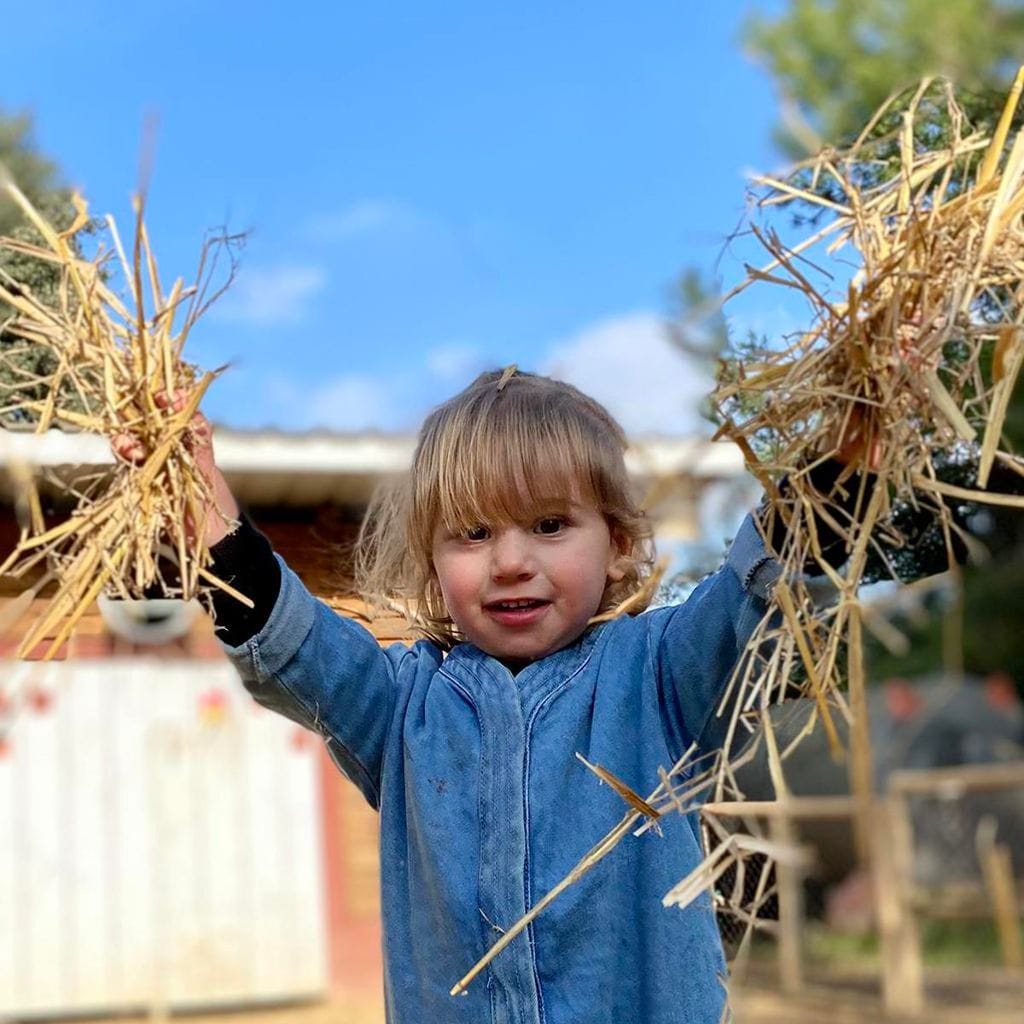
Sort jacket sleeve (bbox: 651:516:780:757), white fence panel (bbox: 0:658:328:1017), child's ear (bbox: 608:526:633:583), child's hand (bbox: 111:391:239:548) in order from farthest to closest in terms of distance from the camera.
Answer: white fence panel (bbox: 0:658:328:1017) → child's ear (bbox: 608:526:633:583) → child's hand (bbox: 111:391:239:548) → jacket sleeve (bbox: 651:516:780:757)

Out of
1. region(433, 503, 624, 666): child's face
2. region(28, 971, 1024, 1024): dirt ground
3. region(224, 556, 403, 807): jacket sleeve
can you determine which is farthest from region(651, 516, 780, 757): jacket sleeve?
region(28, 971, 1024, 1024): dirt ground

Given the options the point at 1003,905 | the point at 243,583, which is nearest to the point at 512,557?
the point at 243,583

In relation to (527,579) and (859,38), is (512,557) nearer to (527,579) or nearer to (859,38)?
(527,579)

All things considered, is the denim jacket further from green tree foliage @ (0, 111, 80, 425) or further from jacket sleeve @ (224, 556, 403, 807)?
green tree foliage @ (0, 111, 80, 425)

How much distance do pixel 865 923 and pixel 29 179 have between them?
1287 cm

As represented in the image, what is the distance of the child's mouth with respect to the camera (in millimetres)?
1983

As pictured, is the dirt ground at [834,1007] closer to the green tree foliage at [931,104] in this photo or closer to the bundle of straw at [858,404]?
the green tree foliage at [931,104]

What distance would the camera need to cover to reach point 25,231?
217cm

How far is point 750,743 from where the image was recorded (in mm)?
1744

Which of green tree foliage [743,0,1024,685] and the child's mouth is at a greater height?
green tree foliage [743,0,1024,685]

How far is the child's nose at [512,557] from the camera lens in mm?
1935

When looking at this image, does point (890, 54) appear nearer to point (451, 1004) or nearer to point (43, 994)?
point (43, 994)

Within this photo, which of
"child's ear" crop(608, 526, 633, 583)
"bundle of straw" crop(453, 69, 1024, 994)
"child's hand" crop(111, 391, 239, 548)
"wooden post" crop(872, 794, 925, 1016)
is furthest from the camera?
"wooden post" crop(872, 794, 925, 1016)

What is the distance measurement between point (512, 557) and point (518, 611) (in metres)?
0.09
